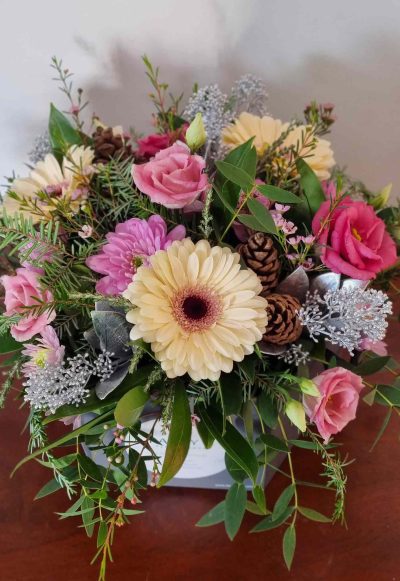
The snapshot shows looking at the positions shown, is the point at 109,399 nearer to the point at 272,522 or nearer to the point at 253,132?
the point at 272,522

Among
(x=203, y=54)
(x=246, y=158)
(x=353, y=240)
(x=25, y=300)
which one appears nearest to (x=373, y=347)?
(x=353, y=240)

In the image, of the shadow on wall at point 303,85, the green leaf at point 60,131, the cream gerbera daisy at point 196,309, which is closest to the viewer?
the cream gerbera daisy at point 196,309

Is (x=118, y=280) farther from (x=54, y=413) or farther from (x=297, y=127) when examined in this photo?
(x=297, y=127)

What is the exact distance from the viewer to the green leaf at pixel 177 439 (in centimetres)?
42

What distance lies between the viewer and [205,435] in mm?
462

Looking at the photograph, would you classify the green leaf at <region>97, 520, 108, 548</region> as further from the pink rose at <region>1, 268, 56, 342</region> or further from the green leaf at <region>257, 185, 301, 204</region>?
the green leaf at <region>257, 185, 301, 204</region>

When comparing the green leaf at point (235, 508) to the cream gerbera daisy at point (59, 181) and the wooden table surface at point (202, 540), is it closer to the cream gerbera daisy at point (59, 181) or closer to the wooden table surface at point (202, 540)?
the wooden table surface at point (202, 540)

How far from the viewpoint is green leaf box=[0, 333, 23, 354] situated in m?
0.49

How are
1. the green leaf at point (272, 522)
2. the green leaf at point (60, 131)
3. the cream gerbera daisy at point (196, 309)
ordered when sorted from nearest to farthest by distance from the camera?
the cream gerbera daisy at point (196, 309) → the green leaf at point (272, 522) → the green leaf at point (60, 131)

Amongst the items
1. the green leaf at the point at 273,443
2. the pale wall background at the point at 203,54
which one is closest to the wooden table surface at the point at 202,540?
the green leaf at the point at 273,443

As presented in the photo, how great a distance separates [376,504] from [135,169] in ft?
1.47

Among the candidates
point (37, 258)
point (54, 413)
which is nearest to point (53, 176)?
point (37, 258)

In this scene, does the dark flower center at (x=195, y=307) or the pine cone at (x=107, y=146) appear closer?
the dark flower center at (x=195, y=307)

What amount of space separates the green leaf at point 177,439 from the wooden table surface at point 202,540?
179mm
